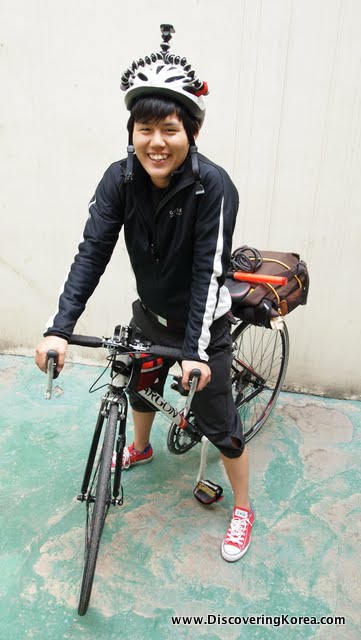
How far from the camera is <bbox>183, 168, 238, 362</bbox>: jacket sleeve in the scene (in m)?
2.02

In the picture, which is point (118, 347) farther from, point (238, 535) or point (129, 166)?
point (238, 535)

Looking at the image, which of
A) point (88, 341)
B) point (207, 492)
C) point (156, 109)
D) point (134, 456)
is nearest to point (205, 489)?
point (207, 492)

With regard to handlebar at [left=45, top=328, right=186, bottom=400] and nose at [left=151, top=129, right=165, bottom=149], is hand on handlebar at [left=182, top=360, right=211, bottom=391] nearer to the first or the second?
handlebar at [left=45, top=328, right=186, bottom=400]

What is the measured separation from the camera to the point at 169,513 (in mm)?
2768

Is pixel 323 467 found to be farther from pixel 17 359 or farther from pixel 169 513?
pixel 17 359

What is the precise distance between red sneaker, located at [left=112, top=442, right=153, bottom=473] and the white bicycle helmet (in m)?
1.96

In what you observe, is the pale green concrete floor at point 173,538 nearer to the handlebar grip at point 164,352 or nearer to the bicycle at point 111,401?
the bicycle at point 111,401

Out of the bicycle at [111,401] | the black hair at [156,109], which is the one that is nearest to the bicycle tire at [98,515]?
the bicycle at [111,401]

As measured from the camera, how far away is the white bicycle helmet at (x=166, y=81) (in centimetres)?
189

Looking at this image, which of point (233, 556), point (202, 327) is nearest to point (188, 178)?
point (202, 327)

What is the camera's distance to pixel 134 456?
3070 mm

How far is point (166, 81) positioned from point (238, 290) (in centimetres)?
113

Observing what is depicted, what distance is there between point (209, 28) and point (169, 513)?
2.93 meters

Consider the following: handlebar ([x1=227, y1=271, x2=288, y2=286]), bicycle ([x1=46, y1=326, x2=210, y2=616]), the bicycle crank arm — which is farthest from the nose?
the bicycle crank arm
